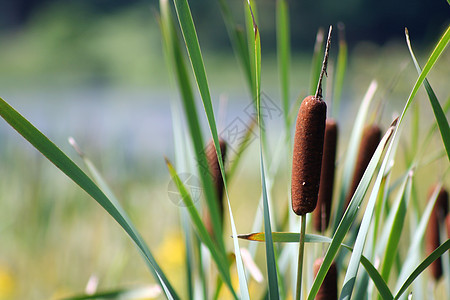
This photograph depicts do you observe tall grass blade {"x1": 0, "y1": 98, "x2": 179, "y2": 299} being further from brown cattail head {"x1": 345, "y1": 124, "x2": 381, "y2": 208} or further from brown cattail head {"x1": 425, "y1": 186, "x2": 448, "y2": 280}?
brown cattail head {"x1": 425, "y1": 186, "x2": 448, "y2": 280}

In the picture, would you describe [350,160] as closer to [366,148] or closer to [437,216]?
[366,148]

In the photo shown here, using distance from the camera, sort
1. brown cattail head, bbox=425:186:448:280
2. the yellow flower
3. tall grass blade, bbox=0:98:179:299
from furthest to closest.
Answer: the yellow flower, brown cattail head, bbox=425:186:448:280, tall grass blade, bbox=0:98:179:299

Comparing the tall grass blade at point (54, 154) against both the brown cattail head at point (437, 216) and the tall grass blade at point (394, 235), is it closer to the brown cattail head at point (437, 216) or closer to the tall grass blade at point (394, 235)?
the tall grass blade at point (394, 235)

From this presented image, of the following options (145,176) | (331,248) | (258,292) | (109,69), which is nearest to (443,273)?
(331,248)

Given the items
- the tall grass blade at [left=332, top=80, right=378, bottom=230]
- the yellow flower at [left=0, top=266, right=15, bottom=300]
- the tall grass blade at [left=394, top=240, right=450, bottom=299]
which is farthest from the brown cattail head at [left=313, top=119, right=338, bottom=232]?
the yellow flower at [left=0, top=266, right=15, bottom=300]

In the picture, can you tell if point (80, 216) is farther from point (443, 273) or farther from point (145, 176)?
point (443, 273)

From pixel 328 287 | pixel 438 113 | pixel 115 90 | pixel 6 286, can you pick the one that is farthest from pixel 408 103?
pixel 115 90

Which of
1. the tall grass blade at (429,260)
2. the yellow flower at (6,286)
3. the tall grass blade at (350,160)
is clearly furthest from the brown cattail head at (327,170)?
the yellow flower at (6,286)
